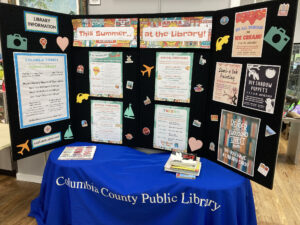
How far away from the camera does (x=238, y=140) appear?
70.4 inches

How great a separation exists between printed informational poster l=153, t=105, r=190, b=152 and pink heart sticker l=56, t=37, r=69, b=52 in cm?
95

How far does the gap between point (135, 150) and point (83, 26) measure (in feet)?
3.90

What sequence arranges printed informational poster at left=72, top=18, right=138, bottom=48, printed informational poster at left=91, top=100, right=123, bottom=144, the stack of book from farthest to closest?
printed informational poster at left=91, top=100, right=123, bottom=144 → printed informational poster at left=72, top=18, right=138, bottom=48 → the stack of book

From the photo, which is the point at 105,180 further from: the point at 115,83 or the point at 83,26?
the point at 83,26

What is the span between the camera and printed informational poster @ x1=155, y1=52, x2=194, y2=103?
197 centimetres

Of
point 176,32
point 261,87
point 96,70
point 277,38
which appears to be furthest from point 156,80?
point 277,38

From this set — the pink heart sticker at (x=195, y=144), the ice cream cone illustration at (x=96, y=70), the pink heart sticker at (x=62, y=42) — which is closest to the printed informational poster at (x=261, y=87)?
the pink heart sticker at (x=195, y=144)

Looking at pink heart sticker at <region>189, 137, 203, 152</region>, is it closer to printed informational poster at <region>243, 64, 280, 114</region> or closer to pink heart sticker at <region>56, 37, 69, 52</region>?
printed informational poster at <region>243, 64, 280, 114</region>

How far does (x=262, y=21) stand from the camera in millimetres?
1563

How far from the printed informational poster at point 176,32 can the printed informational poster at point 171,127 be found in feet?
1.68

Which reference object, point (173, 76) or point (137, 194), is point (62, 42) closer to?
point (173, 76)

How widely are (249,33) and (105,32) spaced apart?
1.15 metres

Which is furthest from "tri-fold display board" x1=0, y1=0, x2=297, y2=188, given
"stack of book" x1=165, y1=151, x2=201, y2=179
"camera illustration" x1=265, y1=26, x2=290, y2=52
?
"stack of book" x1=165, y1=151, x2=201, y2=179

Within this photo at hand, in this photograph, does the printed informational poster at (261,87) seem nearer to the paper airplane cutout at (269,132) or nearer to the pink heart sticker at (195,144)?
the paper airplane cutout at (269,132)
